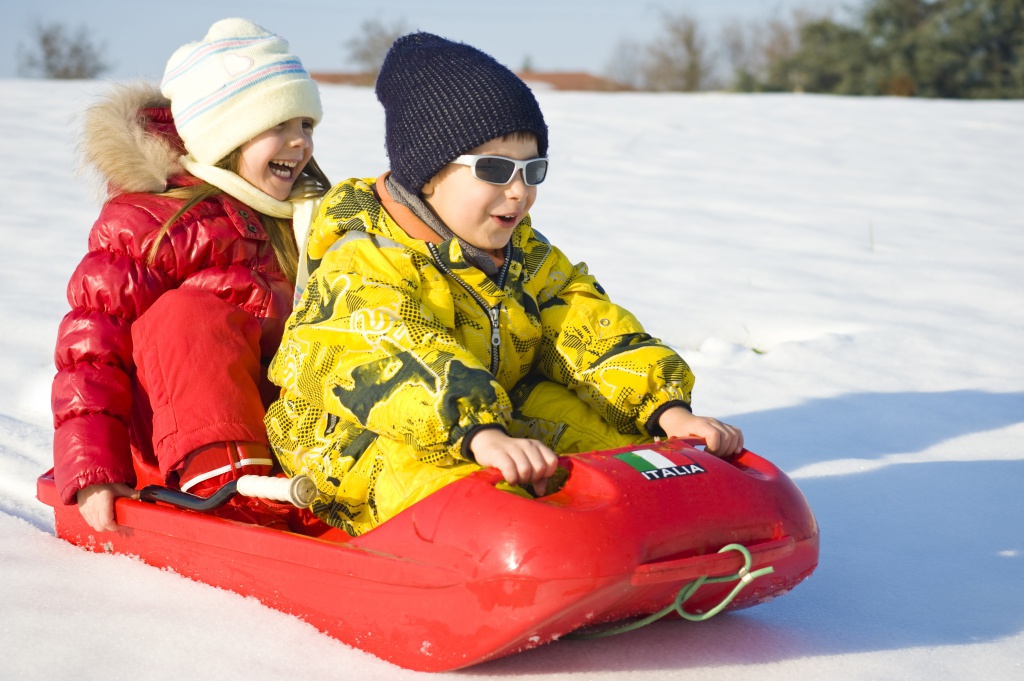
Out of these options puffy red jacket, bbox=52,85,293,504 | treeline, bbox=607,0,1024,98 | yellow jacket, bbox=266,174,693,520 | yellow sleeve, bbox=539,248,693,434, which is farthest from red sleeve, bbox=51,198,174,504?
treeline, bbox=607,0,1024,98

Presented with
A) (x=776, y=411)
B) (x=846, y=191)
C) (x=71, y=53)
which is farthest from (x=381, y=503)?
(x=71, y=53)

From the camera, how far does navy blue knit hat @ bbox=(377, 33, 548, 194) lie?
2150 mm

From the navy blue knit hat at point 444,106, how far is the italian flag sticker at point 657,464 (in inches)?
27.3

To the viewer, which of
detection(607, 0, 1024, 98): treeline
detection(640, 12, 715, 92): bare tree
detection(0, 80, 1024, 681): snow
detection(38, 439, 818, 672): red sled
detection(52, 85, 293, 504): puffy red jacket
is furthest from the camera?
detection(640, 12, 715, 92): bare tree

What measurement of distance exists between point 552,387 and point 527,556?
0.79 m

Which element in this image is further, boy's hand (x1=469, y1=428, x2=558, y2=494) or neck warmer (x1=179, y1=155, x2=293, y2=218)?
neck warmer (x1=179, y1=155, x2=293, y2=218)

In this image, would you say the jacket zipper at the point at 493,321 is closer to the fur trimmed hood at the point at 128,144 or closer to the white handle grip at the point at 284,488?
the white handle grip at the point at 284,488

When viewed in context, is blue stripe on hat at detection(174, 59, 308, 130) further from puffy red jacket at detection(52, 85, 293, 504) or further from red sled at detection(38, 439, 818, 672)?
red sled at detection(38, 439, 818, 672)

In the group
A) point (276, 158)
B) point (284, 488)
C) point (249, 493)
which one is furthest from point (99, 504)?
point (276, 158)

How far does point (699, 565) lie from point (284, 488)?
71cm

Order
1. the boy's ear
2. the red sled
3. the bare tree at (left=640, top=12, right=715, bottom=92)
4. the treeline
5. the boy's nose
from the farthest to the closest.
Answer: the bare tree at (left=640, top=12, right=715, bottom=92), the treeline, the boy's ear, the boy's nose, the red sled

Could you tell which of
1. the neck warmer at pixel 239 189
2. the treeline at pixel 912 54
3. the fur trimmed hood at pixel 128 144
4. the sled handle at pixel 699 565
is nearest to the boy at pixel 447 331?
the sled handle at pixel 699 565

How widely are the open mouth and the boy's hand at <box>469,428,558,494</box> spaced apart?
4.07 feet

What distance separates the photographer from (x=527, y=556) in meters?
1.63
